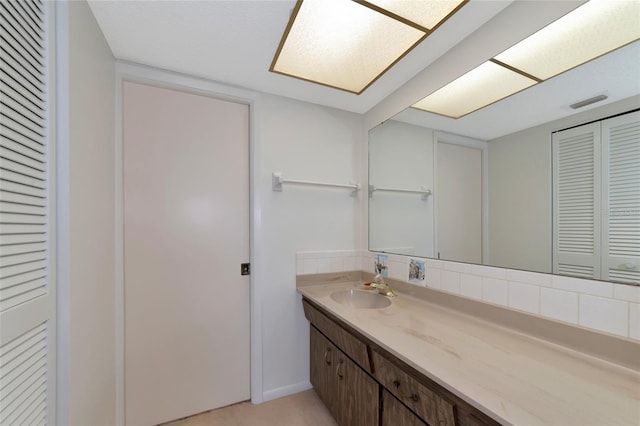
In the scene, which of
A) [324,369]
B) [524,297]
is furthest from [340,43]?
[324,369]

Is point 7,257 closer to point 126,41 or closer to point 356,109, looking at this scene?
point 126,41

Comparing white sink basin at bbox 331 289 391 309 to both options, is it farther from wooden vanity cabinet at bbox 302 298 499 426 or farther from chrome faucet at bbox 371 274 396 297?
wooden vanity cabinet at bbox 302 298 499 426

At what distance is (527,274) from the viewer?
1057mm

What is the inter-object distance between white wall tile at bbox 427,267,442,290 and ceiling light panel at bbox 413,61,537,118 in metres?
Result: 0.93

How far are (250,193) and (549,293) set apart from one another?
5.69 ft

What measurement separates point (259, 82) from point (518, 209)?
1.71 metres

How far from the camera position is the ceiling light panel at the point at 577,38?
2.72 feet

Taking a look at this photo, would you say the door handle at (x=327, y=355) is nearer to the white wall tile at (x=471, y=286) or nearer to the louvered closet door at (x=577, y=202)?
the white wall tile at (x=471, y=286)

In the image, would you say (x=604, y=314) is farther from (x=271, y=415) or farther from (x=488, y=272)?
(x=271, y=415)

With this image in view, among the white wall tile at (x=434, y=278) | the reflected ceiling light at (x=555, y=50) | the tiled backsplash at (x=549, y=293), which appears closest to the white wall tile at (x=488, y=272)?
the tiled backsplash at (x=549, y=293)

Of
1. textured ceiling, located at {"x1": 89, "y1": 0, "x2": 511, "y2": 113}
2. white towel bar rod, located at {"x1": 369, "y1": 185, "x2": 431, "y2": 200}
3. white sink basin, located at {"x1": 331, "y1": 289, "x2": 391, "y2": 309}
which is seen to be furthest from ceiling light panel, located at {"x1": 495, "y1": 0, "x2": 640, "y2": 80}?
white sink basin, located at {"x1": 331, "y1": 289, "x2": 391, "y2": 309}

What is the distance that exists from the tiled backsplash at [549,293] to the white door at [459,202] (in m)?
0.09

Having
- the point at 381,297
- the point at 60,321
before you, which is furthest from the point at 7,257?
the point at 381,297

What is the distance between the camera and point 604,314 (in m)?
0.86
